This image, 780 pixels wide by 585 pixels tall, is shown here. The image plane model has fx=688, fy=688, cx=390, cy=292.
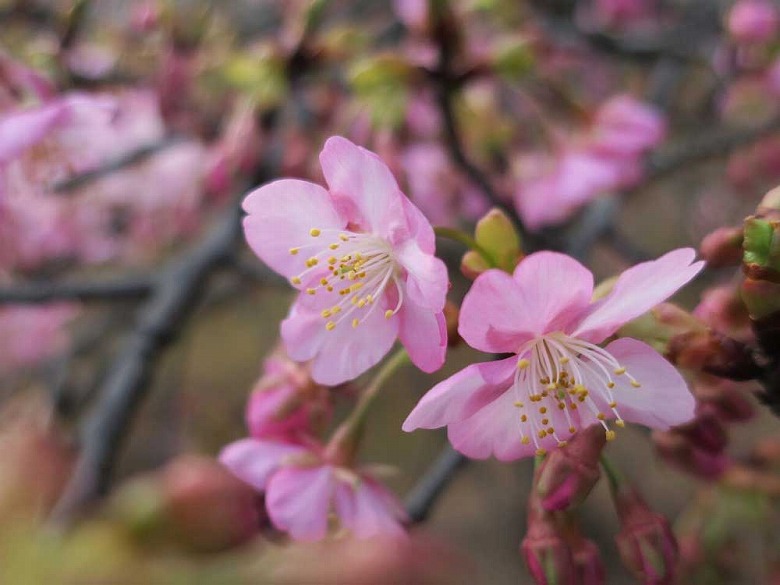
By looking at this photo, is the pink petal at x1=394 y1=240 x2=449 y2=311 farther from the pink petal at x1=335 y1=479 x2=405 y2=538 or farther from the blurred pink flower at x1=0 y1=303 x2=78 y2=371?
the blurred pink flower at x1=0 y1=303 x2=78 y2=371

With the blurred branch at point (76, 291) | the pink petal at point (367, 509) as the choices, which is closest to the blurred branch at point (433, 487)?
the pink petal at point (367, 509)

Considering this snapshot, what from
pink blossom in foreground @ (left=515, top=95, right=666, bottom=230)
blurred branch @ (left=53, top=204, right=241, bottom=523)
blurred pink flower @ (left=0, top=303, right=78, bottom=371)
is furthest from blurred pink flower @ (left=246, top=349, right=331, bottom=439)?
blurred pink flower @ (left=0, top=303, right=78, bottom=371)

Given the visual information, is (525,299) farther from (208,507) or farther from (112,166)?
(112,166)

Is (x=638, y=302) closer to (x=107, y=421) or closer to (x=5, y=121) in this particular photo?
(x=5, y=121)

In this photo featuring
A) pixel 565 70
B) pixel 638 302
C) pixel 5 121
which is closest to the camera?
pixel 638 302

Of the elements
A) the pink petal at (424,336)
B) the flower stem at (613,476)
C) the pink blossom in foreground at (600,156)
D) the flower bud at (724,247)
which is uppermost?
the flower bud at (724,247)

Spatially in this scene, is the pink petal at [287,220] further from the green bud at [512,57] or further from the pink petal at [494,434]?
the green bud at [512,57]

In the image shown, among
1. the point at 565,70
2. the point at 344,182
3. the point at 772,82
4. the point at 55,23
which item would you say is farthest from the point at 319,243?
the point at 565,70
